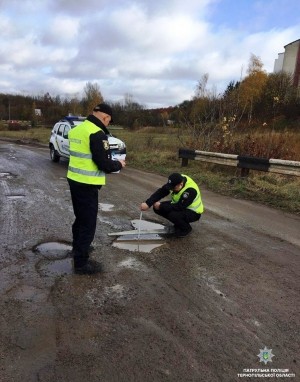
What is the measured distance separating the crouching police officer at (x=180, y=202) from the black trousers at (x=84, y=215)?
4.80 ft

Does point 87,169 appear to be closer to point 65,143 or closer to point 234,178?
point 234,178

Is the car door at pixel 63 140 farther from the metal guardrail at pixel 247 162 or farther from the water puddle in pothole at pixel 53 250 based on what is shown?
the water puddle in pothole at pixel 53 250

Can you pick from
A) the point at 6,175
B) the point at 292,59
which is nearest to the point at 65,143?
the point at 6,175

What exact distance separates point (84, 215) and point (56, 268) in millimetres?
723

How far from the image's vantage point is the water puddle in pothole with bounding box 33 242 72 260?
16.2ft

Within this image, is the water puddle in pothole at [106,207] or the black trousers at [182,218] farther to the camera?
the water puddle in pothole at [106,207]

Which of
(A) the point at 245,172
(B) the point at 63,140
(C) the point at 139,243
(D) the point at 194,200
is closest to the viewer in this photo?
(C) the point at 139,243

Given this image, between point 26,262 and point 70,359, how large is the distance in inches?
81.3

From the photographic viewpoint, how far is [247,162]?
10914 mm

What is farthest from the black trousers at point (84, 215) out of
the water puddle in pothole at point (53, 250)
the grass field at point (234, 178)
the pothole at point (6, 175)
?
the pothole at point (6, 175)

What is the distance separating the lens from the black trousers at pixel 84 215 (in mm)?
4500

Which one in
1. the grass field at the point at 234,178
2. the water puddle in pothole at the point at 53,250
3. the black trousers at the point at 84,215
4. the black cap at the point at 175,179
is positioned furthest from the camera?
the grass field at the point at 234,178

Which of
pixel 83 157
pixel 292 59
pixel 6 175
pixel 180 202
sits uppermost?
Answer: pixel 292 59

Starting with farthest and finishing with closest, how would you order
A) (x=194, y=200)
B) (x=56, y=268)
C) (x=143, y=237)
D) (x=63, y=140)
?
(x=63, y=140)
(x=194, y=200)
(x=143, y=237)
(x=56, y=268)
